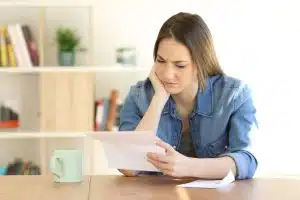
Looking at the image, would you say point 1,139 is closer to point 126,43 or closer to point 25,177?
A: point 126,43

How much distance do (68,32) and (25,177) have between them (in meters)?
1.97

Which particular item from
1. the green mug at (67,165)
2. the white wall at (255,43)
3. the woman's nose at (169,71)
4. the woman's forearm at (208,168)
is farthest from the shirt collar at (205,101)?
the white wall at (255,43)

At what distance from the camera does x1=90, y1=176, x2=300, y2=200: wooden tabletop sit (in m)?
1.81

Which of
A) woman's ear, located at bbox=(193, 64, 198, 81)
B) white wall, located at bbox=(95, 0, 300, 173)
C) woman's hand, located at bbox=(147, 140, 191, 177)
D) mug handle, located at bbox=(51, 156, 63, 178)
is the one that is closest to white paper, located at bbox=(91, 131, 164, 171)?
woman's hand, located at bbox=(147, 140, 191, 177)

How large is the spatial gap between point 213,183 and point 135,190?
10.2 inches

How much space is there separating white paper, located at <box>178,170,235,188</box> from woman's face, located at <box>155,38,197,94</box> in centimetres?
38

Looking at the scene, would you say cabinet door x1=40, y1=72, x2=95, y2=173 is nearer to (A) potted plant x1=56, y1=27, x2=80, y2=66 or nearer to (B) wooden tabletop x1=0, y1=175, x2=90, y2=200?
(A) potted plant x1=56, y1=27, x2=80, y2=66

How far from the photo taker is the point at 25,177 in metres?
2.20

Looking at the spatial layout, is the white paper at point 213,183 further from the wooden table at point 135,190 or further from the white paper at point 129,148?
the white paper at point 129,148

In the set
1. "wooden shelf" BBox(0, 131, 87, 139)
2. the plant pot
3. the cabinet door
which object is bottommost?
"wooden shelf" BBox(0, 131, 87, 139)

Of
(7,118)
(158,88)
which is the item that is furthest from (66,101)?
(158,88)

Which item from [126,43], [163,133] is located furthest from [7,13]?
[163,133]

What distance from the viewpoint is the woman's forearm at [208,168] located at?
6.83 ft

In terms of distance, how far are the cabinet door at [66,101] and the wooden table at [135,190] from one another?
1.84 m
